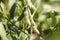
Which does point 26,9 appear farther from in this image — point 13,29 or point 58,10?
point 58,10

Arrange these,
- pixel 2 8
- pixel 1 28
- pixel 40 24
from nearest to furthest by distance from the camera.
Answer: pixel 1 28 → pixel 2 8 → pixel 40 24

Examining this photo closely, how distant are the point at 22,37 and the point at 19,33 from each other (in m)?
0.02

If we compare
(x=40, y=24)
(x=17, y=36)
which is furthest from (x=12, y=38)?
(x=40, y=24)

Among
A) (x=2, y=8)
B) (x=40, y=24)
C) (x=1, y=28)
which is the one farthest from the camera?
(x=40, y=24)

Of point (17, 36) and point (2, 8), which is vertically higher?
point (2, 8)

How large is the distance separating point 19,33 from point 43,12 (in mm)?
373

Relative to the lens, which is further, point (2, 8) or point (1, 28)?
point (2, 8)

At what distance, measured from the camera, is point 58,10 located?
1.29 m

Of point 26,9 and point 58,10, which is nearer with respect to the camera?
point 26,9

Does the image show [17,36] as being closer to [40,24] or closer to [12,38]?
[12,38]

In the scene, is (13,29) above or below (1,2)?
below

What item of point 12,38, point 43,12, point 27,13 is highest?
point 43,12

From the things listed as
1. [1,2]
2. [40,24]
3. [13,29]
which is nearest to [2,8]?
[1,2]

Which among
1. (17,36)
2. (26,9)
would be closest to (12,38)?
(17,36)
